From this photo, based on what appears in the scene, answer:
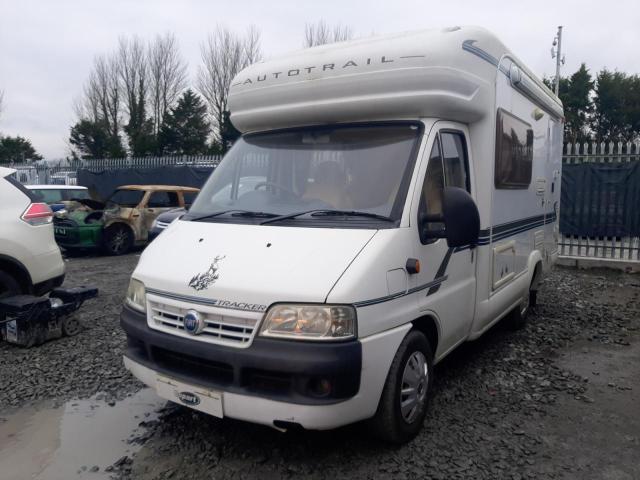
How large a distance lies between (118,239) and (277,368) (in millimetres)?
10419

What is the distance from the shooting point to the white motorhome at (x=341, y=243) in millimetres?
2939

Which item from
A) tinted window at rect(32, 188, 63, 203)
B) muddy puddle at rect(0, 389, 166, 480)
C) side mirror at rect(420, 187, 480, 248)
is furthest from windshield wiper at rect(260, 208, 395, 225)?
tinted window at rect(32, 188, 63, 203)

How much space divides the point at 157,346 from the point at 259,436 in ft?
3.22

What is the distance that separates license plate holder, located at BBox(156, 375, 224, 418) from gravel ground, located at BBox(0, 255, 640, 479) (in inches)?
17.7

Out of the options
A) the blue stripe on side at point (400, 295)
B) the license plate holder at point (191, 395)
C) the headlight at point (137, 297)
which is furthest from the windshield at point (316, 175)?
the license plate holder at point (191, 395)

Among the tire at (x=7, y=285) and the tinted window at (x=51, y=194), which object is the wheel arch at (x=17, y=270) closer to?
the tire at (x=7, y=285)

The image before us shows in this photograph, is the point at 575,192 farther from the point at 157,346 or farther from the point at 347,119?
the point at 157,346

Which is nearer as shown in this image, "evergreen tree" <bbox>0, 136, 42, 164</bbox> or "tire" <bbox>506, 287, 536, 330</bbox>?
"tire" <bbox>506, 287, 536, 330</bbox>

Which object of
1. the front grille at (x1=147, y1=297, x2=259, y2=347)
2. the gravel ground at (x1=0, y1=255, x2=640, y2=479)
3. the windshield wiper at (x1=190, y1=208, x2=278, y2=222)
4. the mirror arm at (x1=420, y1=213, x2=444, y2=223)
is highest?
the windshield wiper at (x1=190, y1=208, x2=278, y2=222)

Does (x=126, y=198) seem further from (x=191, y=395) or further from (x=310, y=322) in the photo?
(x=310, y=322)

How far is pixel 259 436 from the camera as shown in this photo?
3627 mm

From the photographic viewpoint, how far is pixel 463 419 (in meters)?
3.90

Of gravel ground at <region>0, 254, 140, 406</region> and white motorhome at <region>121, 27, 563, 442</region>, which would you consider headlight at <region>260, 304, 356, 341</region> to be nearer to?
white motorhome at <region>121, 27, 563, 442</region>

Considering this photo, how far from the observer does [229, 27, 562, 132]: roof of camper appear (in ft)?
12.2
